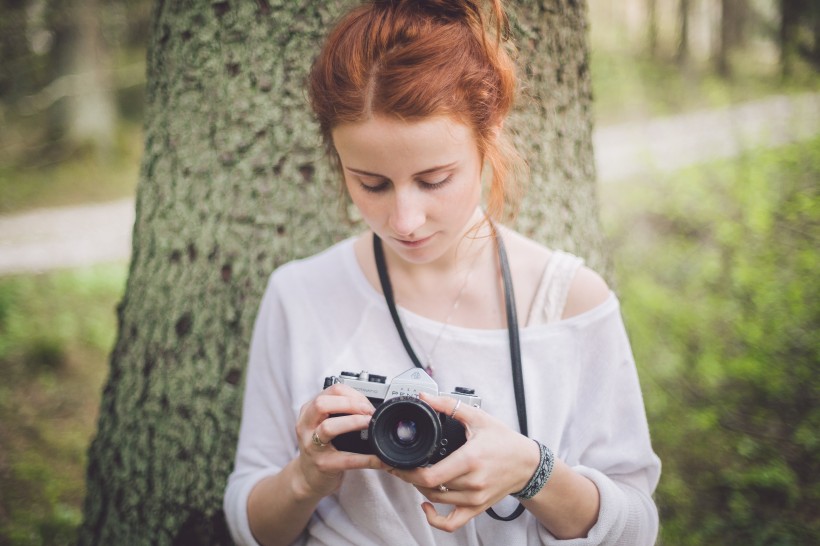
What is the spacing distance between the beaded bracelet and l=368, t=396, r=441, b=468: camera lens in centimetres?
30

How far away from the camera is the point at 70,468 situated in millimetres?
3787

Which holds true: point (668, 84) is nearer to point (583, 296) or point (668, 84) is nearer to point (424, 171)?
point (583, 296)

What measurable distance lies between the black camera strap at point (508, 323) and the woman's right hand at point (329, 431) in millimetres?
296

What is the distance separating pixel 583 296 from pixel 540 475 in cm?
49

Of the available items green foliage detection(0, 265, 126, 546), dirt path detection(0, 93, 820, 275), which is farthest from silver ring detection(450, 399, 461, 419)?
dirt path detection(0, 93, 820, 275)

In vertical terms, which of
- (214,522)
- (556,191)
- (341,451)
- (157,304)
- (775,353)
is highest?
(556,191)

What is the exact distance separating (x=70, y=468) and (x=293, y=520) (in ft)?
9.68

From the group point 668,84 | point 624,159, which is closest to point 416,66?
point 668,84

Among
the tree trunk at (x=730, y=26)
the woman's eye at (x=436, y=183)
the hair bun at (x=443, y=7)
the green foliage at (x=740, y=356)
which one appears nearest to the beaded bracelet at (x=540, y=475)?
the woman's eye at (x=436, y=183)

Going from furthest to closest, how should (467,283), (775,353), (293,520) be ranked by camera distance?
(775,353) → (467,283) → (293,520)

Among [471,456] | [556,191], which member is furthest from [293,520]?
[556,191]

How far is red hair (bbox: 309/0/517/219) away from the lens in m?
1.34

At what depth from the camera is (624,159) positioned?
7.82m

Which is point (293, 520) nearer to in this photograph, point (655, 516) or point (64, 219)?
point (655, 516)
